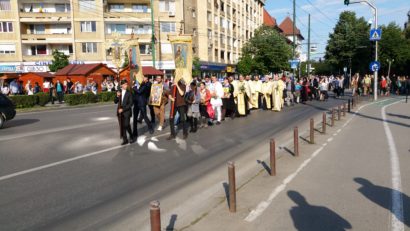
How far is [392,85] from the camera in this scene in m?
37.8

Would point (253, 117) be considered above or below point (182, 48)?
below

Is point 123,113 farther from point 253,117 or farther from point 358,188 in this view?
point 253,117

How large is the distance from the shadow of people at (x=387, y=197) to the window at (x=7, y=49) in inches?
2026

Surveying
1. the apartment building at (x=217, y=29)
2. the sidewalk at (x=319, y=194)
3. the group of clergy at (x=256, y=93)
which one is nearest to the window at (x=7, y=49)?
the apartment building at (x=217, y=29)

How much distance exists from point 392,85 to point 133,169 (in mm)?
36171

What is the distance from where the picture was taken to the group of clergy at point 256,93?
17234 mm

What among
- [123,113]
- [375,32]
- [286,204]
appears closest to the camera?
[286,204]

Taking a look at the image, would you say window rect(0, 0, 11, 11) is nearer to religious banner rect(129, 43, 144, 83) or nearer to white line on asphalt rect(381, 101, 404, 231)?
religious banner rect(129, 43, 144, 83)


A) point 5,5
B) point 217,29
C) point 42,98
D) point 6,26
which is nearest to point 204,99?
point 42,98

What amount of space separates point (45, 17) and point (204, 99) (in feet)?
144

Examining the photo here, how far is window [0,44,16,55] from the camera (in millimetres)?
48938

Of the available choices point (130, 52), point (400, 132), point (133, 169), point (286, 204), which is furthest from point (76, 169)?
point (130, 52)

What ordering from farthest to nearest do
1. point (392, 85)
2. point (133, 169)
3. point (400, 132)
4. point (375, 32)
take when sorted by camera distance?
point (392, 85) → point (375, 32) → point (400, 132) → point (133, 169)

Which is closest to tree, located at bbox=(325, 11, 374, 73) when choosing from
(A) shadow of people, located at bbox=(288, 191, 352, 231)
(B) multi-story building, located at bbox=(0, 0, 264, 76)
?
(B) multi-story building, located at bbox=(0, 0, 264, 76)
